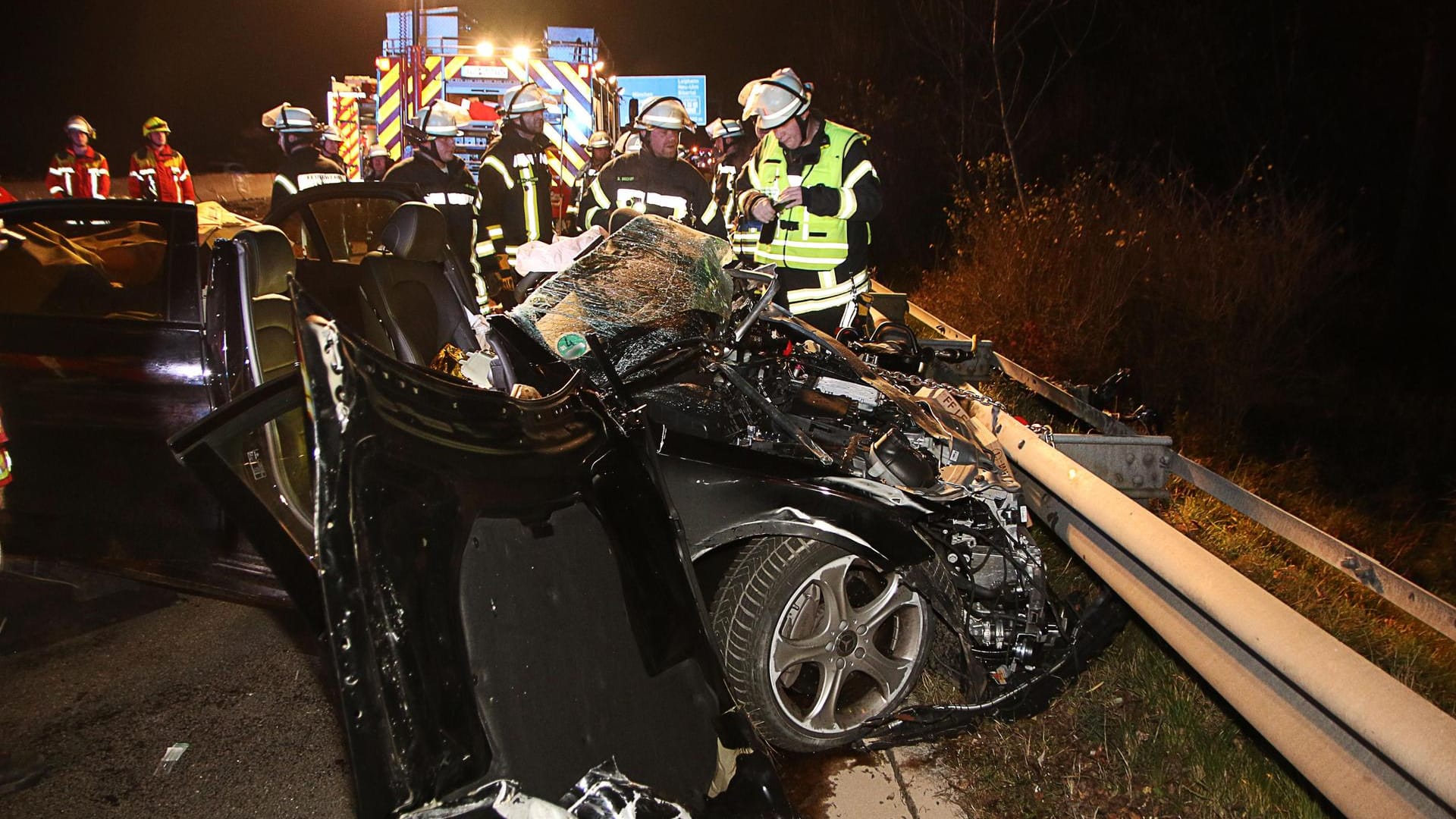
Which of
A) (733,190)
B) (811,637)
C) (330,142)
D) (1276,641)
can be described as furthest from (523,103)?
(1276,641)

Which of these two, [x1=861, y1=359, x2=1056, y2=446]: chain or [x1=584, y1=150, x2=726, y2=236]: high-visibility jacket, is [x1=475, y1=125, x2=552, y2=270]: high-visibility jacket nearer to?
[x1=584, y1=150, x2=726, y2=236]: high-visibility jacket

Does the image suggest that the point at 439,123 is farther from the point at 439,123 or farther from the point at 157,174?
the point at 157,174

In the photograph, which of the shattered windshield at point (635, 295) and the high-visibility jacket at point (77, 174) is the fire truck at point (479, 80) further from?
the shattered windshield at point (635, 295)

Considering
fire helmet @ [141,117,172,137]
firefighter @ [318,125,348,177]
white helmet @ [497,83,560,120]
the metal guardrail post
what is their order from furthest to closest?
fire helmet @ [141,117,172,137] < firefighter @ [318,125,348,177] < white helmet @ [497,83,560,120] < the metal guardrail post

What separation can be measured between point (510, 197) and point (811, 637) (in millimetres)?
6217

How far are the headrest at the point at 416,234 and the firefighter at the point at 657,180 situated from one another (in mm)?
2262

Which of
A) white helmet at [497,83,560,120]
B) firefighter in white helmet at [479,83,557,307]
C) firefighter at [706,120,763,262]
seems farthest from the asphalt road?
white helmet at [497,83,560,120]

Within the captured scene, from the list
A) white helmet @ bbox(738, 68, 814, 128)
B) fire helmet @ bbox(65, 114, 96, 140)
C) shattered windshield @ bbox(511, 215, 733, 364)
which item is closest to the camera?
shattered windshield @ bbox(511, 215, 733, 364)

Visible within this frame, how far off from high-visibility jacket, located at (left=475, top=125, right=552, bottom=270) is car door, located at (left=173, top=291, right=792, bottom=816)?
20.6 feet

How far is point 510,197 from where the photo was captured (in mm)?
8539

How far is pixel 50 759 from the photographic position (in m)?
3.31

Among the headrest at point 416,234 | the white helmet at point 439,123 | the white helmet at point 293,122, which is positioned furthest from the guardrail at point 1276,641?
the white helmet at point 293,122

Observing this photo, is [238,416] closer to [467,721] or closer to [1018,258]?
[467,721]

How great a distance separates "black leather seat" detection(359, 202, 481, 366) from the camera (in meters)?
5.12
